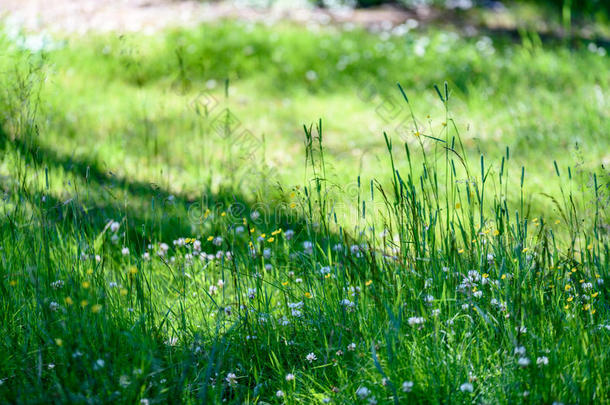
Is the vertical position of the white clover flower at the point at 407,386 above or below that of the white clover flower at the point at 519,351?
below

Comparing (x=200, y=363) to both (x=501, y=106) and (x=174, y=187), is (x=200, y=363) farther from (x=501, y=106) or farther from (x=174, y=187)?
(x=501, y=106)

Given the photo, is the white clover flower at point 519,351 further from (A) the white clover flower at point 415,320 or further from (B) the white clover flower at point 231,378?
(B) the white clover flower at point 231,378

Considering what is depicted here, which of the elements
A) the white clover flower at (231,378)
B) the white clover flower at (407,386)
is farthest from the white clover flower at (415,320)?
the white clover flower at (231,378)

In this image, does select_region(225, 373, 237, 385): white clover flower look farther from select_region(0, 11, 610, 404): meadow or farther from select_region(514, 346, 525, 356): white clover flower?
select_region(514, 346, 525, 356): white clover flower

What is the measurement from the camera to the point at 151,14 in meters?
8.81

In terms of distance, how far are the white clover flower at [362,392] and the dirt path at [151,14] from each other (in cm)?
675

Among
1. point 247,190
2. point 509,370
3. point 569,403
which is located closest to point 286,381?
point 509,370

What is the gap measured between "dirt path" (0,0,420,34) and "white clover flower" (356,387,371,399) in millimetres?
6754

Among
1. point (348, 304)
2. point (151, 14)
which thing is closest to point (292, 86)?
point (151, 14)

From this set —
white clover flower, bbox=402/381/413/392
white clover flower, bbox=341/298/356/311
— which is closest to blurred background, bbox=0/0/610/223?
white clover flower, bbox=341/298/356/311

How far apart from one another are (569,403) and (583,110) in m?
4.18

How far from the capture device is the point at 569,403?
183 cm

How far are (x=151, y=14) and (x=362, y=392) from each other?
26.7 ft

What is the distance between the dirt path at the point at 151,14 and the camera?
8109 mm
